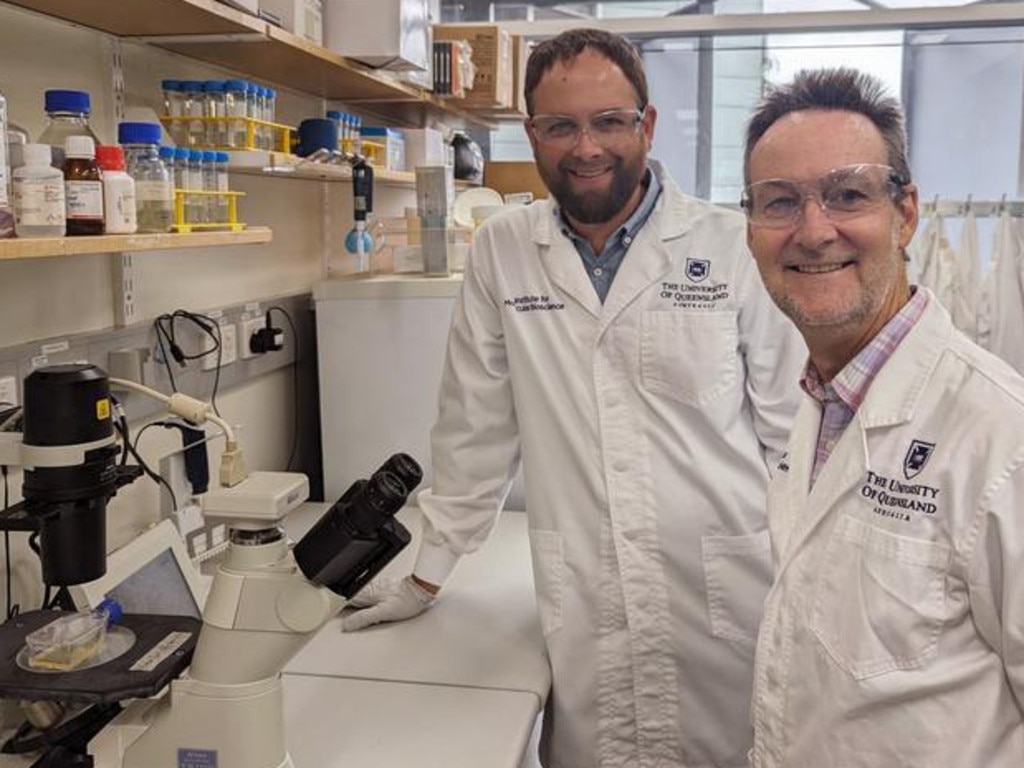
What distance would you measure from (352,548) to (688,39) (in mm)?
3567

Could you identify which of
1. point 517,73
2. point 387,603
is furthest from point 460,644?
point 517,73

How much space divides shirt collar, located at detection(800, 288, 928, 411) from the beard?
0.63 metres

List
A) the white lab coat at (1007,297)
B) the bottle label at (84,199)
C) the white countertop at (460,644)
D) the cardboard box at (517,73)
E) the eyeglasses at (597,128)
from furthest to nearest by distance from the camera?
1. the cardboard box at (517,73)
2. the white lab coat at (1007,297)
3. the eyeglasses at (597,128)
4. the white countertop at (460,644)
5. the bottle label at (84,199)

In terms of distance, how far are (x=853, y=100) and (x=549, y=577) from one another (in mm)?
890

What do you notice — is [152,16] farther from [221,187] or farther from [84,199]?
[84,199]

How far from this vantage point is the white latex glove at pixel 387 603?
178 centimetres

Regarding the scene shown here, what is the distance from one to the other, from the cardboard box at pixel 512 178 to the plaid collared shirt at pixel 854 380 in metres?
2.62

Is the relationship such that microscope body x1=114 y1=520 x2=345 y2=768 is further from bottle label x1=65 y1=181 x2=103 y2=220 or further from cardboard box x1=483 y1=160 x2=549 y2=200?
cardboard box x1=483 y1=160 x2=549 y2=200

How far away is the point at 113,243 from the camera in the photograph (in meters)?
1.32

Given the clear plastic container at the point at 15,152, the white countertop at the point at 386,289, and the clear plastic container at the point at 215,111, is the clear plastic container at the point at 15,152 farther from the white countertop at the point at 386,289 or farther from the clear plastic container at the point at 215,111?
the white countertop at the point at 386,289

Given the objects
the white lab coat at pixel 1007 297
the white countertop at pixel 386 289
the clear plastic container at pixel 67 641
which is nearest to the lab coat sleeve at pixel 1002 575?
the clear plastic container at pixel 67 641

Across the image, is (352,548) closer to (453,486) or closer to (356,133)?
(453,486)

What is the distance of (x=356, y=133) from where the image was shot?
245 centimetres

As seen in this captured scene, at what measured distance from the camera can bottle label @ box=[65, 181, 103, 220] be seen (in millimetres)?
1283
